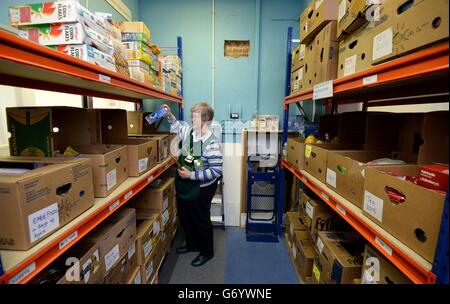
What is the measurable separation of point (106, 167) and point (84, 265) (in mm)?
430

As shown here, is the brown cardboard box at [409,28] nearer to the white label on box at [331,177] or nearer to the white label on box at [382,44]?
the white label on box at [382,44]

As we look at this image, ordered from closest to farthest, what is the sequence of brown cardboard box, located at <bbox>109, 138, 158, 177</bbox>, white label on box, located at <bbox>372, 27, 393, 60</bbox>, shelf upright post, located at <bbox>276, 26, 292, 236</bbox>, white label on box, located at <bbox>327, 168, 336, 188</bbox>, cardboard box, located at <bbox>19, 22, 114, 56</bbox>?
white label on box, located at <bbox>372, 27, 393, 60</bbox>, cardboard box, located at <bbox>19, 22, 114, 56</bbox>, white label on box, located at <bbox>327, 168, 336, 188</bbox>, brown cardboard box, located at <bbox>109, 138, 158, 177</bbox>, shelf upright post, located at <bbox>276, 26, 292, 236</bbox>

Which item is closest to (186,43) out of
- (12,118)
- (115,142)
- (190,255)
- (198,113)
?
(198,113)

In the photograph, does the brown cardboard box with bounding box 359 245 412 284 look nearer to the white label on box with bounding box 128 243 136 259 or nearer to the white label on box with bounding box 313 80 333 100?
the white label on box with bounding box 313 80 333 100

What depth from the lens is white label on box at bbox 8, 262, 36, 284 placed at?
59 cm

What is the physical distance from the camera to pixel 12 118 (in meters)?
1.03

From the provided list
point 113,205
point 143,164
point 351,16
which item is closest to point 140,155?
point 143,164

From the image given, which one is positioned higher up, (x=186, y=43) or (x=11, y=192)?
(x=186, y=43)

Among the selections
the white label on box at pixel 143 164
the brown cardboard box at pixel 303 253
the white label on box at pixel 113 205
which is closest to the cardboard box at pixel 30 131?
the white label on box at pixel 113 205

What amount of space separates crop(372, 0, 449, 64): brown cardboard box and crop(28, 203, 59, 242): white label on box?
1.32 m

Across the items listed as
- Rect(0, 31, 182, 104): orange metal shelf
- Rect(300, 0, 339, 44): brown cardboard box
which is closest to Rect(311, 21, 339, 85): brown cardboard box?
Rect(300, 0, 339, 44): brown cardboard box

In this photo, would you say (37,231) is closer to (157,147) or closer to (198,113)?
(157,147)

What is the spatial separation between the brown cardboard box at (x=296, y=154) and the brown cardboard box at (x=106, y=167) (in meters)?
1.34
